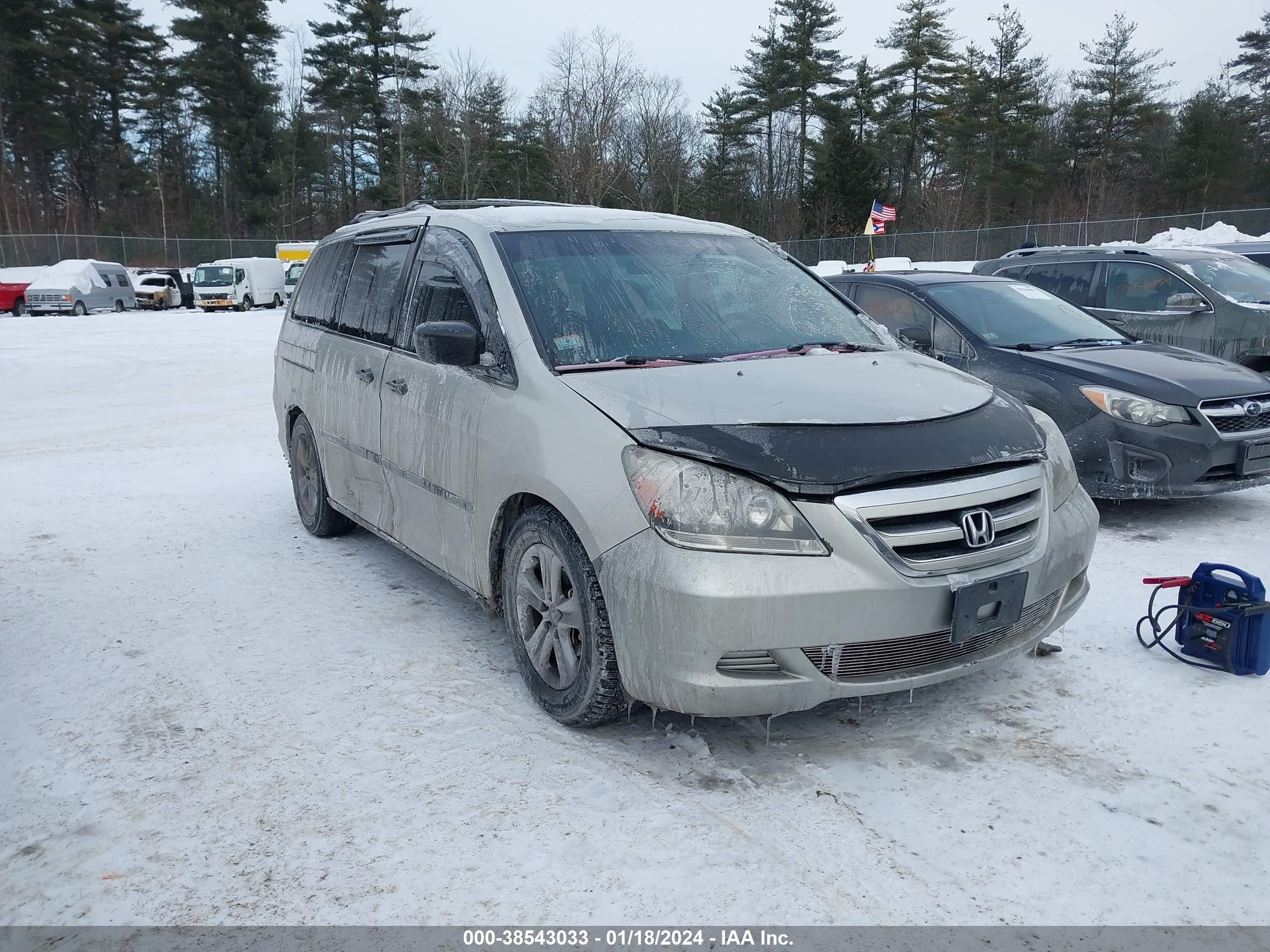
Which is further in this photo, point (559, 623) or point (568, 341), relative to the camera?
point (568, 341)

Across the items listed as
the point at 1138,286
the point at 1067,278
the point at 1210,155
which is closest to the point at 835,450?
the point at 1067,278

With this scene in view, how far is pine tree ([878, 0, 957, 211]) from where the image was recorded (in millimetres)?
54906

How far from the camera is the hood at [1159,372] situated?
19.5ft

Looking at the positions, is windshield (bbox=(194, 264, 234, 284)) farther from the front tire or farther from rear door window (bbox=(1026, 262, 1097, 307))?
the front tire

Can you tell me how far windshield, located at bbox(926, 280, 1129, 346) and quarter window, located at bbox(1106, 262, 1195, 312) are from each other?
2.07m

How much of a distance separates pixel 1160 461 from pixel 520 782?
4609mm

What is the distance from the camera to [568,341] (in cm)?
369

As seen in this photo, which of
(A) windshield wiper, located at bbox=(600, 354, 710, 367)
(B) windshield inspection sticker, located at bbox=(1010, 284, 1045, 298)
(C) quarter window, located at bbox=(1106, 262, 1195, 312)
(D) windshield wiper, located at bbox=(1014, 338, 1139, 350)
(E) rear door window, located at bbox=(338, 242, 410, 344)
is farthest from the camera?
(C) quarter window, located at bbox=(1106, 262, 1195, 312)

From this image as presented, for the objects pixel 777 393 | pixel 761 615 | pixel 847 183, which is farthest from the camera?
pixel 847 183

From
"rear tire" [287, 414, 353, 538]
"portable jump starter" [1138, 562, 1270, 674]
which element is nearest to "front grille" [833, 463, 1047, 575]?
"portable jump starter" [1138, 562, 1270, 674]

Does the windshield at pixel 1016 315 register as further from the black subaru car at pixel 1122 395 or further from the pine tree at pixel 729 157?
the pine tree at pixel 729 157

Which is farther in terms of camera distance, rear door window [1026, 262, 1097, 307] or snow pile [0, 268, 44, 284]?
snow pile [0, 268, 44, 284]

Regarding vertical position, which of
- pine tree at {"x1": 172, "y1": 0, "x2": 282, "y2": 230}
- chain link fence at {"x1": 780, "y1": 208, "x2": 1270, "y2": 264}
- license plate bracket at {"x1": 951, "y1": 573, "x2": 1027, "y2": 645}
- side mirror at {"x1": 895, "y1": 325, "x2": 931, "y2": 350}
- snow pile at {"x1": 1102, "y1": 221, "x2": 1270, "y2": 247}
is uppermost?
pine tree at {"x1": 172, "y1": 0, "x2": 282, "y2": 230}

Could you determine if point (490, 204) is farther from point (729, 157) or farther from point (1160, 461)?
point (729, 157)
